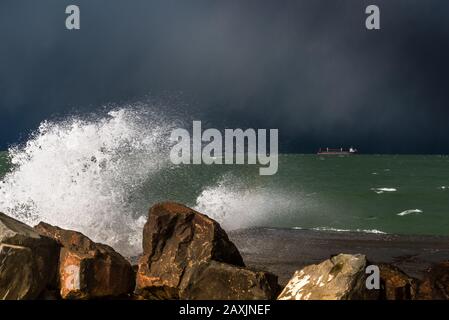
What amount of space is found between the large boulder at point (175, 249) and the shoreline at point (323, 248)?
2300mm

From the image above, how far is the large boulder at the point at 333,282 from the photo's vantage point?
7133 mm

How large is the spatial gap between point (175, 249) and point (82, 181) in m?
10.5

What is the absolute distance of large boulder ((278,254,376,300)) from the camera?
7.13m

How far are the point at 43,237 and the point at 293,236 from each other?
1124cm

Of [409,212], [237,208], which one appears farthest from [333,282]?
[409,212]

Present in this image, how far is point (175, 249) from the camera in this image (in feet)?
31.2

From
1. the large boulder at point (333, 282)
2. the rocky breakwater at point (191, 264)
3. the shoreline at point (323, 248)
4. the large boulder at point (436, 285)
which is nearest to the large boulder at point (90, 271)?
the rocky breakwater at point (191, 264)

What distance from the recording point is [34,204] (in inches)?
715

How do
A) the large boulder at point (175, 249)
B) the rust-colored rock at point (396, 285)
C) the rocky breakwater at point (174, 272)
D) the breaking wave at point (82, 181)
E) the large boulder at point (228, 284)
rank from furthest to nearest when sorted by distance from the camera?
the breaking wave at point (82, 181), the large boulder at point (175, 249), the rust-colored rock at point (396, 285), the large boulder at point (228, 284), the rocky breakwater at point (174, 272)

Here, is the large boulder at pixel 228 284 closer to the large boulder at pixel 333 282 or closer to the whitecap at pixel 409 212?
the large boulder at pixel 333 282

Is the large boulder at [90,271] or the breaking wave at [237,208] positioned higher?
the large boulder at [90,271]

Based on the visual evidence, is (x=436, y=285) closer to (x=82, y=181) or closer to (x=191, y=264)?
(x=191, y=264)

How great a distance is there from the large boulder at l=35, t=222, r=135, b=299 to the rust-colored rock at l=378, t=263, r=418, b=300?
430 cm

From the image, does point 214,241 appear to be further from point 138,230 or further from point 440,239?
point 440,239
